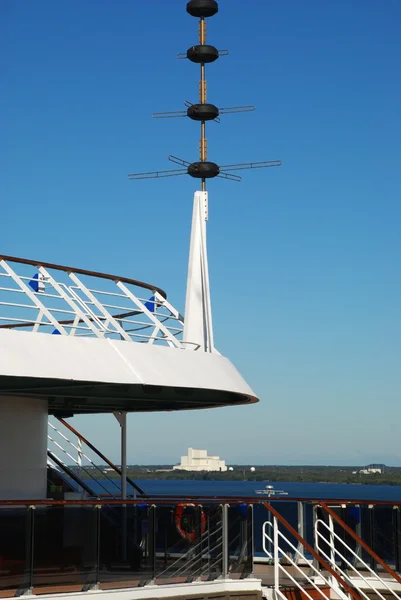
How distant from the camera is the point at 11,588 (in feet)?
51.5

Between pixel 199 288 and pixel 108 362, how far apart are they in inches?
178

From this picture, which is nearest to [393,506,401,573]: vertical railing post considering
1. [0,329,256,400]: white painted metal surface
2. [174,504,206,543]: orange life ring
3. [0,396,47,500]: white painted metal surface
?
[0,329,256,400]: white painted metal surface

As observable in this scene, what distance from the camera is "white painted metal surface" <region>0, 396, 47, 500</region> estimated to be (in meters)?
19.5

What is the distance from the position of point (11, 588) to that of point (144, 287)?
7.38 meters

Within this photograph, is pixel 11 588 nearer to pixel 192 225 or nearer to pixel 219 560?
pixel 219 560

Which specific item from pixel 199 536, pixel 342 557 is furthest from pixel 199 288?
pixel 342 557

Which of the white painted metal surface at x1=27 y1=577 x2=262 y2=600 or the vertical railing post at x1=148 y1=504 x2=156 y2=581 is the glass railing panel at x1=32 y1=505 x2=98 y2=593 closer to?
the white painted metal surface at x1=27 y1=577 x2=262 y2=600

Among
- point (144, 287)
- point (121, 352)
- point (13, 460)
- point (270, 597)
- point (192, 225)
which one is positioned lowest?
point (270, 597)

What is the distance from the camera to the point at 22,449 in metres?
19.8

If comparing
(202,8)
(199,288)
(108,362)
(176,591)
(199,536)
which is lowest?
(176,591)

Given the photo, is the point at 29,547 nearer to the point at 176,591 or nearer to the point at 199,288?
the point at 176,591

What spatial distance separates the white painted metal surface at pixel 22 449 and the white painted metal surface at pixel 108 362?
8.64ft

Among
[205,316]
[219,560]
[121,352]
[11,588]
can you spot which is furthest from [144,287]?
[11,588]

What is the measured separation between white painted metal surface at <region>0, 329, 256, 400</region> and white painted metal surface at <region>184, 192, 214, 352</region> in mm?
889
